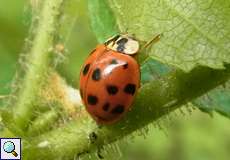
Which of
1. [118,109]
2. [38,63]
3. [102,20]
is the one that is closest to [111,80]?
[118,109]

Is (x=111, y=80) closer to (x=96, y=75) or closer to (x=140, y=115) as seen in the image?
(x=96, y=75)

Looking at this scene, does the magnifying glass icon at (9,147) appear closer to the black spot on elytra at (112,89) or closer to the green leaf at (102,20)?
the black spot on elytra at (112,89)

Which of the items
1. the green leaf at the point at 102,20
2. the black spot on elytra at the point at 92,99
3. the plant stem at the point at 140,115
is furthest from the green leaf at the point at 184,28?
the green leaf at the point at 102,20

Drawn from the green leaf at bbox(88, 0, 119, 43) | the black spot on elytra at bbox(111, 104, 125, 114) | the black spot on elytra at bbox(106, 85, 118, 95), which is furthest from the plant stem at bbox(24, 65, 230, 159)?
the green leaf at bbox(88, 0, 119, 43)

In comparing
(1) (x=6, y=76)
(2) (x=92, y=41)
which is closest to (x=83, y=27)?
(2) (x=92, y=41)

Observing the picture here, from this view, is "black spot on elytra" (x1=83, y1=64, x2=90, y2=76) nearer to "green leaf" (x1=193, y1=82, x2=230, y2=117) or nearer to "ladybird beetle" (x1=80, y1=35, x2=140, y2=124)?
"ladybird beetle" (x1=80, y1=35, x2=140, y2=124)

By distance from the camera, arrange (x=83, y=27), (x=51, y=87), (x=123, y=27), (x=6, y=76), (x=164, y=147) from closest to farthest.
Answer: (x=123, y=27), (x=51, y=87), (x=6, y=76), (x=83, y=27), (x=164, y=147)

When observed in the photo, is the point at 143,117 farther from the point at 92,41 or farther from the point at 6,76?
the point at 92,41
